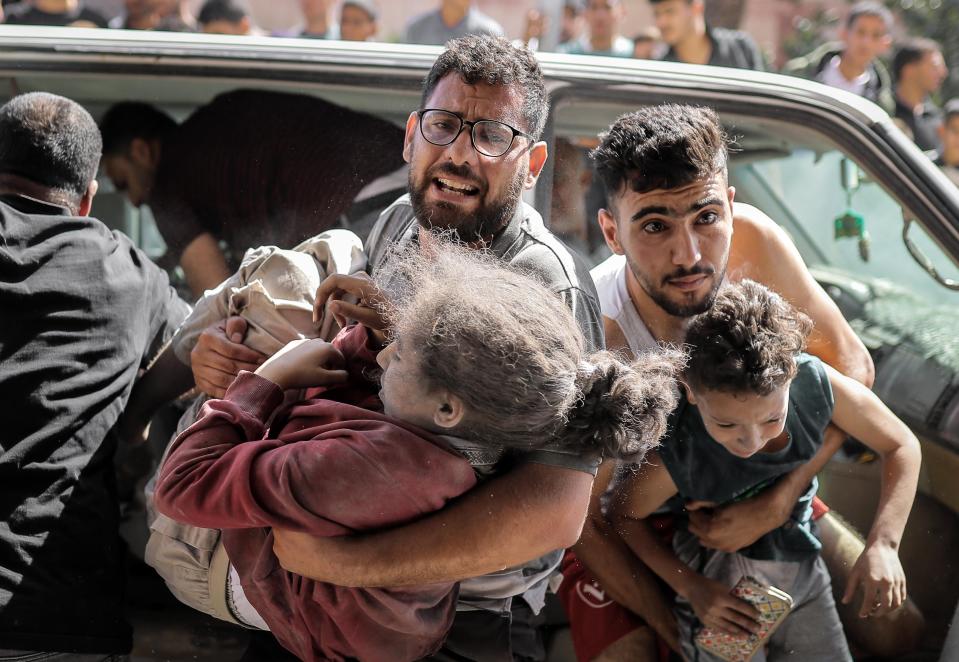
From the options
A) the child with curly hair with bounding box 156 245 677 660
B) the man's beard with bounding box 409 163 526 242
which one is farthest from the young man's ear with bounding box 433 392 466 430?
the man's beard with bounding box 409 163 526 242

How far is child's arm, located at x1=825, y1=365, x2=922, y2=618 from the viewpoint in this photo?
212cm

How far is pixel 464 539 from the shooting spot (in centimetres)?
160

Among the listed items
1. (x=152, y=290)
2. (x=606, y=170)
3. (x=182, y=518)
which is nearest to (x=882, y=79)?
(x=606, y=170)

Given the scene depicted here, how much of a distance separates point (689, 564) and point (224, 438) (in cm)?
105

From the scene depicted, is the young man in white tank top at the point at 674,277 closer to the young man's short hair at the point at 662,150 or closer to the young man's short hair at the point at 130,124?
the young man's short hair at the point at 662,150

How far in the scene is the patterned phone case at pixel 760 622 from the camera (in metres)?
2.07

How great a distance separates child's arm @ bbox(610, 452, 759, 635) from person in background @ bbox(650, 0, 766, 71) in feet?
13.3

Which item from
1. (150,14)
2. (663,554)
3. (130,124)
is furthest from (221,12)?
(663,554)

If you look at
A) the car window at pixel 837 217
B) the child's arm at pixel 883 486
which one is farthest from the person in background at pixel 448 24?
the child's arm at pixel 883 486

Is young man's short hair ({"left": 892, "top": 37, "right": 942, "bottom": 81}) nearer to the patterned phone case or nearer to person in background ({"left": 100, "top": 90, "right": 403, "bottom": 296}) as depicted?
person in background ({"left": 100, "top": 90, "right": 403, "bottom": 296})

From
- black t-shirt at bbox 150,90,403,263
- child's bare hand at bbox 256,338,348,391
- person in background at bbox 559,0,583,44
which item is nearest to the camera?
child's bare hand at bbox 256,338,348,391

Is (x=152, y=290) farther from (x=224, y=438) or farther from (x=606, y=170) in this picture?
(x=606, y=170)

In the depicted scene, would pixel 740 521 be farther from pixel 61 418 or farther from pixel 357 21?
pixel 357 21

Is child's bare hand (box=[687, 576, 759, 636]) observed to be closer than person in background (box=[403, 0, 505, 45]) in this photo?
Yes
